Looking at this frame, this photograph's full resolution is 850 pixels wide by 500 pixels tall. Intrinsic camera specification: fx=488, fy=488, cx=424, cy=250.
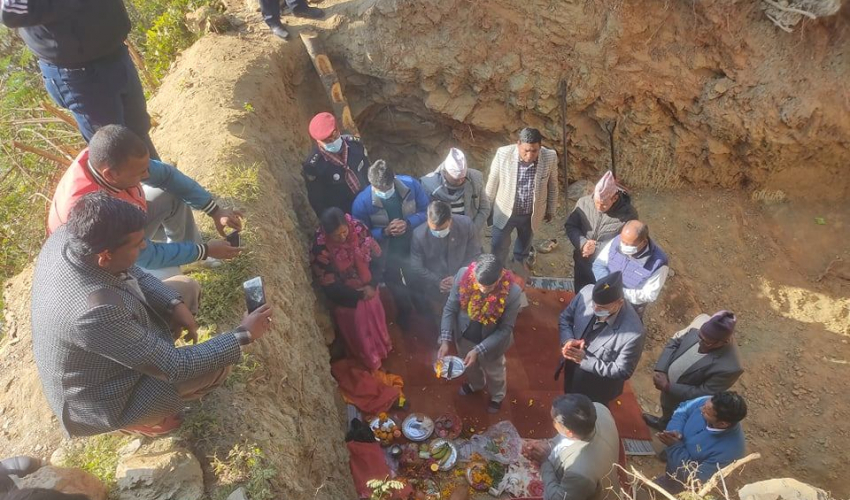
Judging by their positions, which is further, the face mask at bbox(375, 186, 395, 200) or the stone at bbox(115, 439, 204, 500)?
the face mask at bbox(375, 186, 395, 200)

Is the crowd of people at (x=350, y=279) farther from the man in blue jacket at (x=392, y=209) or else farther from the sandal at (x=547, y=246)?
the sandal at (x=547, y=246)

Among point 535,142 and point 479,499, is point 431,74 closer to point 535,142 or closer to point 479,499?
point 535,142

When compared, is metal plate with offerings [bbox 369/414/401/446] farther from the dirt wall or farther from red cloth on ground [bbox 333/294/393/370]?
the dirt wall

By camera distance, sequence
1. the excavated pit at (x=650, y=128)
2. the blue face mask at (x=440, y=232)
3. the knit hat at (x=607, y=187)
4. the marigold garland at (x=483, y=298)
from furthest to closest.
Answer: the excavated pit at (x=650, y=128)
the knit hat at (x=607, y=187)
the blue face mask at (x=440, y=232)
the marigold garland at (x=483, y=298)

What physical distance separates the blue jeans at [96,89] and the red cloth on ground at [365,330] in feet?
8.47

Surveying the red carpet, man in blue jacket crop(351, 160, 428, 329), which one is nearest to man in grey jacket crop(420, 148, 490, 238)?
man in blue jacket crop(351, 160, 428, 329)

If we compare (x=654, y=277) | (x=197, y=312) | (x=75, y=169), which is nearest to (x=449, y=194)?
(x=654, y=277)

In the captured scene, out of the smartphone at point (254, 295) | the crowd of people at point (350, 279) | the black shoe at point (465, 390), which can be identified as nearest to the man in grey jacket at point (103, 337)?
the crowd of people at point (350, 279)

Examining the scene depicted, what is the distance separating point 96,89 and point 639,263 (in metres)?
4.68

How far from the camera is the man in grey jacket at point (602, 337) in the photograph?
3711mm

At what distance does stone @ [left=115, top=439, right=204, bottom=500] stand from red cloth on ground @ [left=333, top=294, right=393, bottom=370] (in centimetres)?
228

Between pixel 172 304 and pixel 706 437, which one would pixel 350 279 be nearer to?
pixel 172 304

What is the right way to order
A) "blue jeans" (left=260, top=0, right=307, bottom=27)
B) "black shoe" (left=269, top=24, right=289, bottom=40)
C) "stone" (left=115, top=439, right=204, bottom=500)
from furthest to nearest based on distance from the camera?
"black shoe" (left=269, top=24, right=289, bottom=40) → "blue jeans" (left=260, top=0, right=307, bottom=27) → "stone" (left=115, top=439, right=204, bottom=500)

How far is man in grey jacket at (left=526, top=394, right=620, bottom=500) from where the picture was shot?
3002 mm
